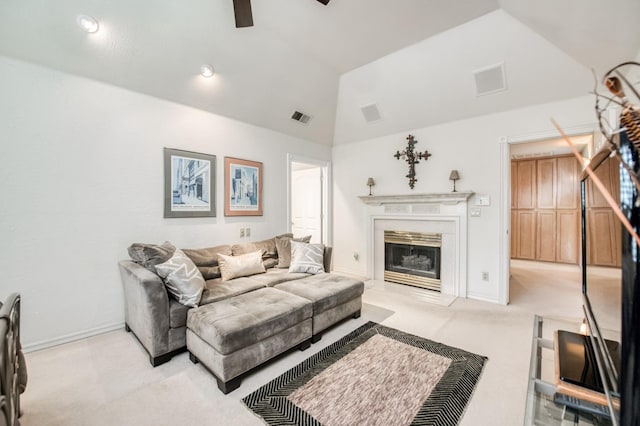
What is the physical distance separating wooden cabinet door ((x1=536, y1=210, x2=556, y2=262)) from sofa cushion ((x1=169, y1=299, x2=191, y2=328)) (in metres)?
6.74

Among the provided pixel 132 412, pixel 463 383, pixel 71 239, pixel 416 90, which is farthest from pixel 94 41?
pixel 463 383

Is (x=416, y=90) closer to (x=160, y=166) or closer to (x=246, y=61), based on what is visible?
(x=246, y=61)

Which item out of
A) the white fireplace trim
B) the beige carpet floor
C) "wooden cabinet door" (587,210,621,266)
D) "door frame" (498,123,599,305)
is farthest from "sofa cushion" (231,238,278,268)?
"wooden cabinet door" (587,210,621,266)

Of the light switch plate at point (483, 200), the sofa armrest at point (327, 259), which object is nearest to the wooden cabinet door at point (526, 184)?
the light switch plate at point (483, 200)

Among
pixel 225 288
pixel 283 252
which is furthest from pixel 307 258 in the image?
pixel 225 288

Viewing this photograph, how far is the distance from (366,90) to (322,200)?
7.02 feet

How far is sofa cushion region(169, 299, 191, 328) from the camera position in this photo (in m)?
2.22

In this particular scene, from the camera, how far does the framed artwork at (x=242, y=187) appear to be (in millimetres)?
3688

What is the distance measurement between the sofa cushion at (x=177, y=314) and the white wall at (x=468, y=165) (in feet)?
10.5

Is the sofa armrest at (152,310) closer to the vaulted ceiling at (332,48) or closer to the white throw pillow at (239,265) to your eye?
the white throw pillow at (239,265)

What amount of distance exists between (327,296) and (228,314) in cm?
93

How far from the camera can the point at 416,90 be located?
3654 millimetres

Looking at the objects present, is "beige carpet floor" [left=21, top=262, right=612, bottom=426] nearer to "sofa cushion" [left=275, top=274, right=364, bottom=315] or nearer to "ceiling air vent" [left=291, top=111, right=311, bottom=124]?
"sofa cushion" [left=275, top=274, right=364, bottom=315]

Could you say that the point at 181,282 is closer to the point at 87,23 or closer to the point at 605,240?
the point at 87,23
